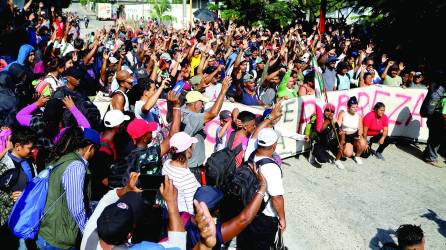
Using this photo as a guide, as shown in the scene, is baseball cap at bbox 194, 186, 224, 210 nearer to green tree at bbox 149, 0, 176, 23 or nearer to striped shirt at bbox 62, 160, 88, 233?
striped shirt at bbox 62, 160, 88, 233

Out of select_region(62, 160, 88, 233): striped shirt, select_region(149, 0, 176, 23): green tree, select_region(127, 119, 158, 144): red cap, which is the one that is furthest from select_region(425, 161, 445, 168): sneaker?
select_region(149, 0, 176, 23): green tree

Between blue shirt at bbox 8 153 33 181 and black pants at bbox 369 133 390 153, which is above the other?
blue shirt at bbox 8 153 33 181

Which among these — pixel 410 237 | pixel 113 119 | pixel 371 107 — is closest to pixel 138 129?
pixel 113 119

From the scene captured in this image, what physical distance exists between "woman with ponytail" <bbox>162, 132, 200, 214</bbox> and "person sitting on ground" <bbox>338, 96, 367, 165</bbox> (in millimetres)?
4997

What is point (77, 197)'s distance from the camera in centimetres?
343

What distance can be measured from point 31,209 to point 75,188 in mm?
401

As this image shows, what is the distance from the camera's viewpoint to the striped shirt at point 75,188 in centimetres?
341

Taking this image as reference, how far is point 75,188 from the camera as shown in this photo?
3.42 meters

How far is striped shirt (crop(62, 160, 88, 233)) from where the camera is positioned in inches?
134

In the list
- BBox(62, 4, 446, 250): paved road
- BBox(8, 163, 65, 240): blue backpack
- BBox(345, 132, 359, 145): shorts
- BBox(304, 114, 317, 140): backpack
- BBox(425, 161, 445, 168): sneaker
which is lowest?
BBox(62, 4, 446, 250): paved road

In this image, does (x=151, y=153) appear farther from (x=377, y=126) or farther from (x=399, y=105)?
(x=399, y=105)

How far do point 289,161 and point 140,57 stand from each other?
14.6 feet

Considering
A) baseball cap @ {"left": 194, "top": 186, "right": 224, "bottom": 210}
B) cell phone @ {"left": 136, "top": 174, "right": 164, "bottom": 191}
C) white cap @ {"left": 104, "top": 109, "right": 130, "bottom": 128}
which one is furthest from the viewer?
white cap @ {"left": 104, "top": 109, "right": 130, "bottom": 128}

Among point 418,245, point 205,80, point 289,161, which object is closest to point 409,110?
point 289,161
